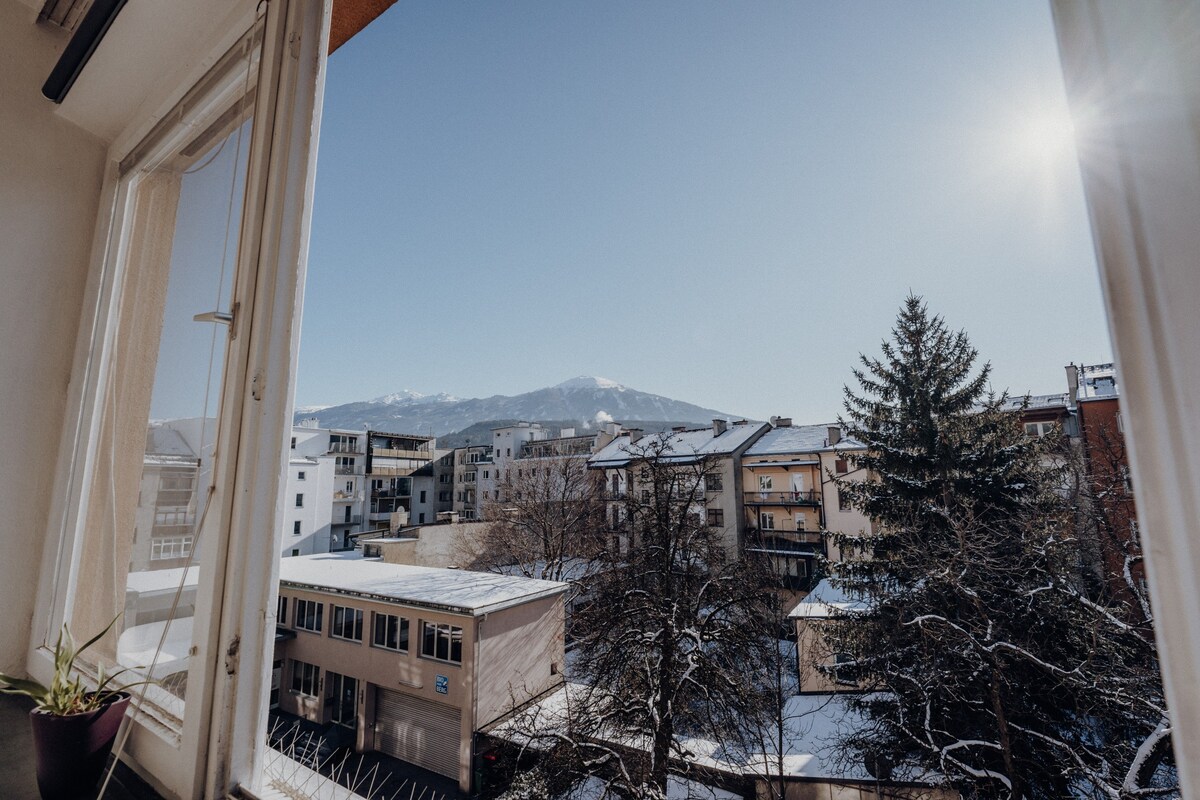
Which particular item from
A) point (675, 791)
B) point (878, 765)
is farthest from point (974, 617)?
point (675, 791)

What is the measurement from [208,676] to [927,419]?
29.2ft

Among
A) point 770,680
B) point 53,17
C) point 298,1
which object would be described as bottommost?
point 770,680

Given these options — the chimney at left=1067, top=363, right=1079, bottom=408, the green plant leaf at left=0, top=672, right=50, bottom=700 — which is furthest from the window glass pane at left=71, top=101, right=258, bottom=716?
the chimney at left=1067, top=363, right=1079, bottom=408

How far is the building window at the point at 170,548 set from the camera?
0.84 meters

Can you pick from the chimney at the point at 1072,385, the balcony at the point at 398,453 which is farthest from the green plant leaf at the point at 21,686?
the balcony at the point at 398,453

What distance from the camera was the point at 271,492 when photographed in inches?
29.0

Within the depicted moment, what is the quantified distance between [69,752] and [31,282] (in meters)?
1.12

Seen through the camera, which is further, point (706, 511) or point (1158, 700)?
point (706, 511)

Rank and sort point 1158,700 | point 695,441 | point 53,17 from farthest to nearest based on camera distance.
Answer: point 695,441 → point 1158,700 → point 53,17

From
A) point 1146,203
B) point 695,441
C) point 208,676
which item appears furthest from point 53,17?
point 695,441

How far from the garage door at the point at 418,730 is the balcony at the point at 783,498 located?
8511 millimetres

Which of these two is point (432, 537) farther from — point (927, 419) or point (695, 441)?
point (927, 419)

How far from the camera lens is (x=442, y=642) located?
628 cm

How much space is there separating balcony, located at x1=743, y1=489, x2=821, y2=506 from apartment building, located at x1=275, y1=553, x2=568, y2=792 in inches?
261
